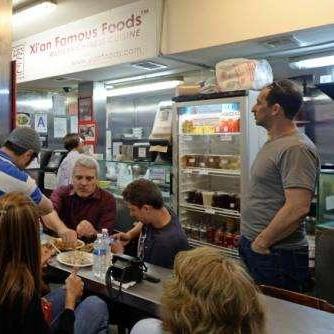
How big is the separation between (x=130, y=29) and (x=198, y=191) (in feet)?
6.00

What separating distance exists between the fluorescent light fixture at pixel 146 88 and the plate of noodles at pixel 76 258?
9.90 ft

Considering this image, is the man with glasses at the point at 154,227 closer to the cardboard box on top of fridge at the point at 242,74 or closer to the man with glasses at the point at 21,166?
the man with glasses at the point at 21,166

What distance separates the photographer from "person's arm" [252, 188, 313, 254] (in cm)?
248

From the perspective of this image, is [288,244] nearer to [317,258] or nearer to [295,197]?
[295,197]

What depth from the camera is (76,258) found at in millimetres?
2611

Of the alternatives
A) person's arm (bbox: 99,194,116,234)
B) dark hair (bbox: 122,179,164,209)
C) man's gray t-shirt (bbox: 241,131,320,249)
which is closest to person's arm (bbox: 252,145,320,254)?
man's gray t-shirt (bbox: 241,131,320,249)

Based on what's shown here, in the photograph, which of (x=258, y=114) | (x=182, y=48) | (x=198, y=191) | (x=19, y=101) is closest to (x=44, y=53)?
(x=19, y=101)

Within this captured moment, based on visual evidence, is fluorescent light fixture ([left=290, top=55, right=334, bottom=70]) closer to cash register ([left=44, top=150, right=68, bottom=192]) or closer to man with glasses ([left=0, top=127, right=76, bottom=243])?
man with glasses ([left=0, top=127, right=76, bottom=243])

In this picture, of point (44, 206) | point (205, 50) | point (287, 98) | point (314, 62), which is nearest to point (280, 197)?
point (287, 98)

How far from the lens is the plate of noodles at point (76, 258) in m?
2.50

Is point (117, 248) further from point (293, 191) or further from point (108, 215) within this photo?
point (293, 191)

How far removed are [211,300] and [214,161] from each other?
3.20 metres

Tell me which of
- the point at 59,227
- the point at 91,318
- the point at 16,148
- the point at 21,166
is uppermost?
the point at 16,148

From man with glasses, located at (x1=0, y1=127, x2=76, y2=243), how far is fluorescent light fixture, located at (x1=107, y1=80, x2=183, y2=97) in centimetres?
269
